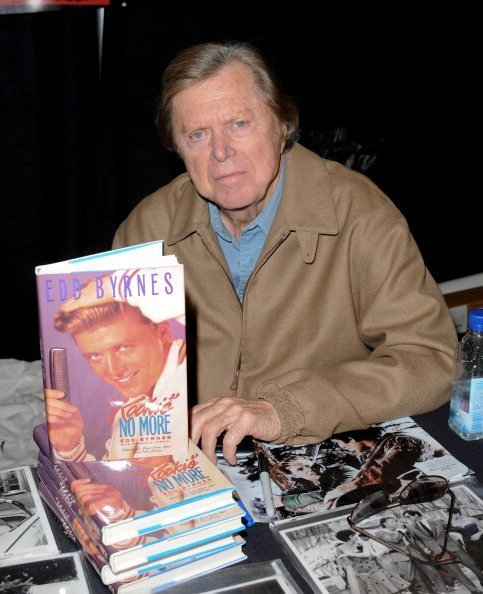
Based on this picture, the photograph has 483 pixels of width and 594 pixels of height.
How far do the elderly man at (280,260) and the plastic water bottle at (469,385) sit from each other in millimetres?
37

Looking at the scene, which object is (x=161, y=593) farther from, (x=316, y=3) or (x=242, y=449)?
(x=316, y=3)

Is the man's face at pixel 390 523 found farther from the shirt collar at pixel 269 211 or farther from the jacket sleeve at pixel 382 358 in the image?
the shirt collar at pixel 269 211

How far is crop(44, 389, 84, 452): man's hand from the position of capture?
3.88 ft

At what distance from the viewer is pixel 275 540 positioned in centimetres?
118

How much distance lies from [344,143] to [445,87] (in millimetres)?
592

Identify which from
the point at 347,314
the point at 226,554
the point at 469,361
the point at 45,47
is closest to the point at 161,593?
the point at 226,554

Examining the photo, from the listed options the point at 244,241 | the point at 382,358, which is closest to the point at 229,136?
the point at 244,241

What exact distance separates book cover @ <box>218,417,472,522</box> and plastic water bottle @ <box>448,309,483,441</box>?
0.07m

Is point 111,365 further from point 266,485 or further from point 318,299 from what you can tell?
point 318,299

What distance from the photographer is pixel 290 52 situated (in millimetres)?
3008

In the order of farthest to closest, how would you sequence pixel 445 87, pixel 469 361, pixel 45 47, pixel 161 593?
pixel 445 87
pixel 45 47
pixel 469 361
pixel 161 593

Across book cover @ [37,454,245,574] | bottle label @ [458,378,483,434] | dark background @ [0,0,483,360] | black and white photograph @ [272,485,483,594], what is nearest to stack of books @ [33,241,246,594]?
book cover @ [37,454,245,574]

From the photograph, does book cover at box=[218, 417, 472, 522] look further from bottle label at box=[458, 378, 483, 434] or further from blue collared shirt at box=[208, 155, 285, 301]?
blue collared shirt at box=[208, 155, 285, 301]

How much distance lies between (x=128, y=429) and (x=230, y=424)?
24 centimetres
